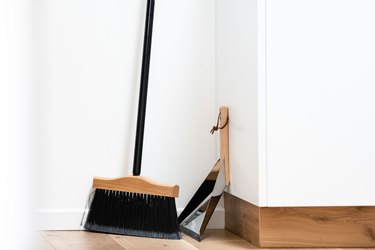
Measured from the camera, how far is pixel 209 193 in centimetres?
183

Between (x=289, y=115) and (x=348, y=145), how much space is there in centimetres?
15

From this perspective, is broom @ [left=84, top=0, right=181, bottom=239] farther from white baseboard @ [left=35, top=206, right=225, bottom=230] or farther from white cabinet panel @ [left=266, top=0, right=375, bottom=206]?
white cabinet panel @ [left=266, top=0, right=375, bottom=206]

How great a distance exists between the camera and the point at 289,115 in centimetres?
163

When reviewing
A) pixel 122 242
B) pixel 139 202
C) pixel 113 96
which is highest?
pixel 113 96

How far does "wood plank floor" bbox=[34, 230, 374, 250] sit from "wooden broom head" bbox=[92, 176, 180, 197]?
0.40 feet

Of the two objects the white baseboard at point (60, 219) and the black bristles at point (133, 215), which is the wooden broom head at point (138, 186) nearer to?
the black bristles at point (133, 215)

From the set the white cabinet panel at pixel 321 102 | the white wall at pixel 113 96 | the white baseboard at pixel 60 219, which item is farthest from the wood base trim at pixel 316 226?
the white baseboard at pixel 60 219

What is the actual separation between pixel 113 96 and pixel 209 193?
0.39 metres

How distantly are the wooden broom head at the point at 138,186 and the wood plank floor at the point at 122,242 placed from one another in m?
0.12

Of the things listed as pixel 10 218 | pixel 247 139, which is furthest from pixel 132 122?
pixel 10 218

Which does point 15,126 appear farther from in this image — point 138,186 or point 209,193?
point 209,193

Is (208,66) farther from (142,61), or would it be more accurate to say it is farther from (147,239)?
(147,239)

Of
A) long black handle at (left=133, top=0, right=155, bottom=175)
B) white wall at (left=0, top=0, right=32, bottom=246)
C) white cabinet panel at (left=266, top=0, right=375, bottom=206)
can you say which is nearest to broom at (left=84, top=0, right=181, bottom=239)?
long black handle at (left=133, top=0, right=155, bottom=175)

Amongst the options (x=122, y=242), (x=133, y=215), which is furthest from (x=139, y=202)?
(x=122, y=242)
